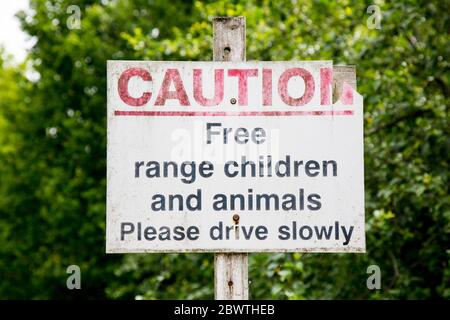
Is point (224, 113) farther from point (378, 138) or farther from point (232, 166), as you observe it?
point (378, 138)

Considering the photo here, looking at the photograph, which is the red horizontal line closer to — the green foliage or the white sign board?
the white sign board

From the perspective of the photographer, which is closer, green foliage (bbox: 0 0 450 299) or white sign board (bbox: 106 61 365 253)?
white sign board (bbox: 106 61 365 253)

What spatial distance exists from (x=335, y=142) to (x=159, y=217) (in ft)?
→ 2.39

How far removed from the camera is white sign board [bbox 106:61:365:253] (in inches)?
121

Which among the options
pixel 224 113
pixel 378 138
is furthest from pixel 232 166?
pixel 378 138

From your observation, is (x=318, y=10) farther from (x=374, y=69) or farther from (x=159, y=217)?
(x=159, y=217)

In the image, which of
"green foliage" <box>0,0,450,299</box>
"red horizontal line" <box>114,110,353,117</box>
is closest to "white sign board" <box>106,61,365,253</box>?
"red horizontal line" <box>114,110,353,117</box>

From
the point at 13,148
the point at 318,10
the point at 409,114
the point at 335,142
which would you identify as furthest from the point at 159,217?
the point at 13,148

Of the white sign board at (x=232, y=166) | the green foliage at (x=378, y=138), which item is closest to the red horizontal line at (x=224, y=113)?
the white sign board at (x=232, y=166)

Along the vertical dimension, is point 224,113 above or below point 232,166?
above

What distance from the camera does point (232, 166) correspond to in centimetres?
309

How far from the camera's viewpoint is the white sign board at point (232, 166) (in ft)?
10.0

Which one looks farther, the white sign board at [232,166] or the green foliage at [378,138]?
the green foliage at [378,138]

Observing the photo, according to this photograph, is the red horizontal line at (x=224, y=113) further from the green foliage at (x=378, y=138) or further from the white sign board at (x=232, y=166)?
the green foliage at (x=378, y=138)
